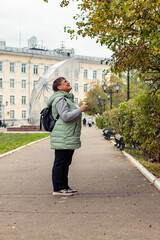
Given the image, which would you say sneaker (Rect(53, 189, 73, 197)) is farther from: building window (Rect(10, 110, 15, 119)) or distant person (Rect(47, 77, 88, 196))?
building window (Rect(10, 110, 15, 119))

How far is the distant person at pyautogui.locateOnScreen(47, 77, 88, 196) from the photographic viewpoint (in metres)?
5.73

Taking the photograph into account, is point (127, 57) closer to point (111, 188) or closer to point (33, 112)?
point (111, 188)

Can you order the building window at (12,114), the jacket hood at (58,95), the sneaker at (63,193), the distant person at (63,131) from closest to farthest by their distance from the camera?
the distant person at (63,131) < the jacket hood at (58,95) < the sneaker at (63,193) < the building window at (12,114)

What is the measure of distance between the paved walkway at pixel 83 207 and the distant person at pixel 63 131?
0.34 m

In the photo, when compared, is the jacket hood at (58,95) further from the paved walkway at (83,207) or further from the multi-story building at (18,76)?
the multi-story building at (18,76)

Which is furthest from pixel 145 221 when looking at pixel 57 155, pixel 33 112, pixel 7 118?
pixel 7 118

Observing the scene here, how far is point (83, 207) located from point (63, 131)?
3.92 feet

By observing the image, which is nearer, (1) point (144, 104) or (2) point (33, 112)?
(1) point (144, 104)

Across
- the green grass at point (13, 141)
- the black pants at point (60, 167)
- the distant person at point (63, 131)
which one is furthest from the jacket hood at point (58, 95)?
the green grass at point (13, 141)

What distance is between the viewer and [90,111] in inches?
2527

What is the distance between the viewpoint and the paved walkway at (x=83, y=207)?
4105 mm

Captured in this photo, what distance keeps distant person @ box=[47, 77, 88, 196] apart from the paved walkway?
13.2 inches

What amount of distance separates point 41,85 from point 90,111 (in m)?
52.8

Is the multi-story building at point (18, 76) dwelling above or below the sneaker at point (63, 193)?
above
